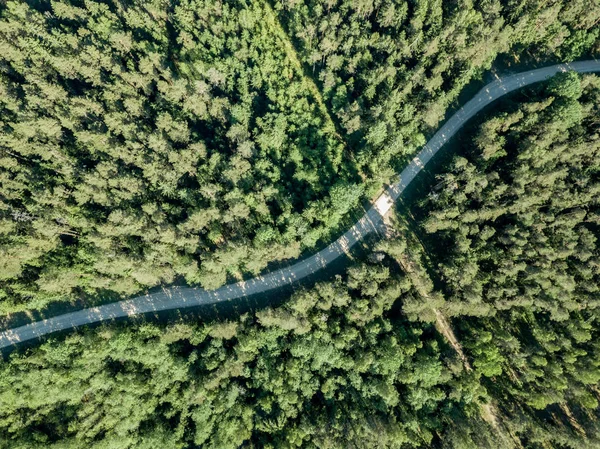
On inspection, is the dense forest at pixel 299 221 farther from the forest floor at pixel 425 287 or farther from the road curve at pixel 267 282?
the road curve at pixel 267 282

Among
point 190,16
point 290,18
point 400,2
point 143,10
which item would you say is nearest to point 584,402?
point 400,2

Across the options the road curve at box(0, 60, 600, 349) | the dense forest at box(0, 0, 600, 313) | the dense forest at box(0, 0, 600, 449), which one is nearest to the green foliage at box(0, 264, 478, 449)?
the dense forest at box(0, 0, 600, 449)

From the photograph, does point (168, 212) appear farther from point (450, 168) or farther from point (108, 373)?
point (450, 168)

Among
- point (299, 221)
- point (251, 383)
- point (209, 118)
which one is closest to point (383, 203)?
point (299, 221)

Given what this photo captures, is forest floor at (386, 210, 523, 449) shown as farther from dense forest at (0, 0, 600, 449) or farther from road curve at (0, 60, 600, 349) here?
road curve at (0, 60, 600, 349)

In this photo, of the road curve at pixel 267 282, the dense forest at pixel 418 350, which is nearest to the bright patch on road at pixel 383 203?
the road curve at pixel 267 282
